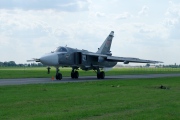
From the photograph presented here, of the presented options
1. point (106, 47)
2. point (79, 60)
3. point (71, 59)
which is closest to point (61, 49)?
point (71, 59)

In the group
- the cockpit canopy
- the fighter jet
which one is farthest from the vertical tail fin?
the cockpit canopy

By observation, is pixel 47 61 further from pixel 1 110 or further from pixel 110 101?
pixel 1 110

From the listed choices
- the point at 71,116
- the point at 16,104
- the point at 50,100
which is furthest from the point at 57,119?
the point at 50,100

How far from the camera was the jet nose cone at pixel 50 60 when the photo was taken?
117 ft

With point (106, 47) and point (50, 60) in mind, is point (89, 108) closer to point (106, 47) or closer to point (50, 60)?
point (50, 60)

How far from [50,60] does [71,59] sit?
13.5ft

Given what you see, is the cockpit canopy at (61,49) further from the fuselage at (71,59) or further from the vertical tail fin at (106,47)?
the vertical tail fin at (106,47)

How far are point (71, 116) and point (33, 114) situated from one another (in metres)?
1.29

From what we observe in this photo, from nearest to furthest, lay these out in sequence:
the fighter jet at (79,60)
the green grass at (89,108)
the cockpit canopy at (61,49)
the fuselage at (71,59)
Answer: the green grass at (89,108) < the fuselage at (71,59) < the fighter jet at (79,60) < the cockpit canopy at (61,49)

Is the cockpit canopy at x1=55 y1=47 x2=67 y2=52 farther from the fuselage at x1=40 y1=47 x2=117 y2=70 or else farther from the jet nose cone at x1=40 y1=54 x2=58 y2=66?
the jet nose cone at x1=40 y1=54 x2=58 y2=66

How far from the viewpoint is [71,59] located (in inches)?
1561

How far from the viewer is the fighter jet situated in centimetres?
3653

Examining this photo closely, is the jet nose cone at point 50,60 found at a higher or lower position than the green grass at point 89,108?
higher

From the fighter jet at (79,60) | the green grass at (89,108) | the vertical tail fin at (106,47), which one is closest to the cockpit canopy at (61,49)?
the fighter jet at (79,60)
